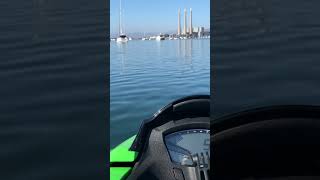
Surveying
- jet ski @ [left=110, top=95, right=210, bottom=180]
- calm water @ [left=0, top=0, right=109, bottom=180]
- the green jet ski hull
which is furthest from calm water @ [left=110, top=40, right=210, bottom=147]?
jet ski @ [left=110, top=95, right=210, bottom=180]

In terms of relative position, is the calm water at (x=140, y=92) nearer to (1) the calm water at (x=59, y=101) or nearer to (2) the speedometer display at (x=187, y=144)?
(1) the calm water at (x=59, y=101)

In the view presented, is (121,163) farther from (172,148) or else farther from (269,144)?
(269,144)

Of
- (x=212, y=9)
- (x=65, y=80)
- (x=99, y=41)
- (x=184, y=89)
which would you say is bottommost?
(x=184, y=89)

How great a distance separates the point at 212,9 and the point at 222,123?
56cm

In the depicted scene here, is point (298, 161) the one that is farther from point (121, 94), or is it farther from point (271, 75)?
point (121, 94)

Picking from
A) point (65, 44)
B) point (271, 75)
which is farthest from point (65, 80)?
point (271, 75)

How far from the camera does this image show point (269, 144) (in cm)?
154

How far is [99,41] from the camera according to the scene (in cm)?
108

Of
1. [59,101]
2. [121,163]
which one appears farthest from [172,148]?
[59,101]

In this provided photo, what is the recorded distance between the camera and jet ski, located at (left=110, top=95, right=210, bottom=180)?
1.51 m

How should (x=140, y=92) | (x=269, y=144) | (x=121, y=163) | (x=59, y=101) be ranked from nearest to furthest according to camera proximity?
(x=269, y=144) < (x=121, y=163) < (x=59, y=101) < (x=140, y=92)

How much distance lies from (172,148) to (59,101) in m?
0.77

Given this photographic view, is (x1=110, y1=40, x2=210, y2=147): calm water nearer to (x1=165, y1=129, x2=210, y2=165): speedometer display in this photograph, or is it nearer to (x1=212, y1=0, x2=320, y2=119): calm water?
(x1=212, y1=0, x2=320, y2=119): calm water

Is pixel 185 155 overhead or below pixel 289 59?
below
